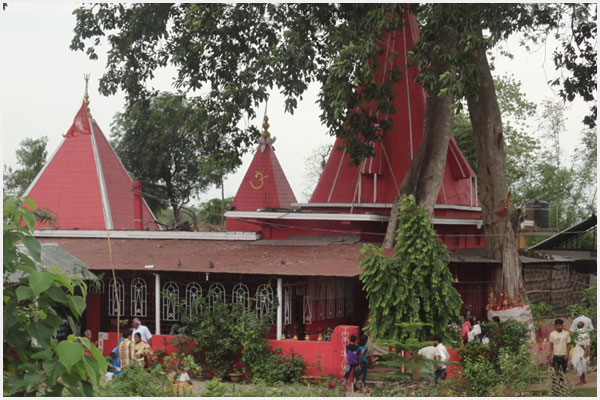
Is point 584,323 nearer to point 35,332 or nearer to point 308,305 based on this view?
point 308,305

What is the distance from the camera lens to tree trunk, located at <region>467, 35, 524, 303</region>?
657 inches

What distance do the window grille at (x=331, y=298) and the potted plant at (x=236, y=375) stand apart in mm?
2631

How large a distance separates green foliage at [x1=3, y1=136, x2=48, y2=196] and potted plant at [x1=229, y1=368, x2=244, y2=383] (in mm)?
24760

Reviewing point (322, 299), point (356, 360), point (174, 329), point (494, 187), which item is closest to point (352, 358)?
point (356, 360)

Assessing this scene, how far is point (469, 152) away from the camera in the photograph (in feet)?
95.6

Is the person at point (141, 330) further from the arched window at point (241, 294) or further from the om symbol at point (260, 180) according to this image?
the om symbol at point (260, 180)

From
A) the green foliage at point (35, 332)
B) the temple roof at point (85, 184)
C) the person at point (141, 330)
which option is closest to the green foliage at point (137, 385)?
the person at point (141, 330)

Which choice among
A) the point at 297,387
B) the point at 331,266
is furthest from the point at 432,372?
the point at 331,266

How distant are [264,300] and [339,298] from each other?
2.18 m

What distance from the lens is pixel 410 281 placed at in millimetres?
13820

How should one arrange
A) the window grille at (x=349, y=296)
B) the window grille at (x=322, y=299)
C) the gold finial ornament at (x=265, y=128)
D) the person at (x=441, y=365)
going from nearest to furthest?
the person at (x=441, y=365) < the window grille at (x=322, y=299) < the window grille at (x=349, y=296) < the gold finial ornament at (x=265, y=128)

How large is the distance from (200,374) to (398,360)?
4.03 m

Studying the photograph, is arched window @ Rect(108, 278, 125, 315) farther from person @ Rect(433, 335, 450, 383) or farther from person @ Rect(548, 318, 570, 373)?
person @ Rect(548, 318, 570, 373)

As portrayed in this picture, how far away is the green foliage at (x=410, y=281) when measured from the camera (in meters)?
13.7
